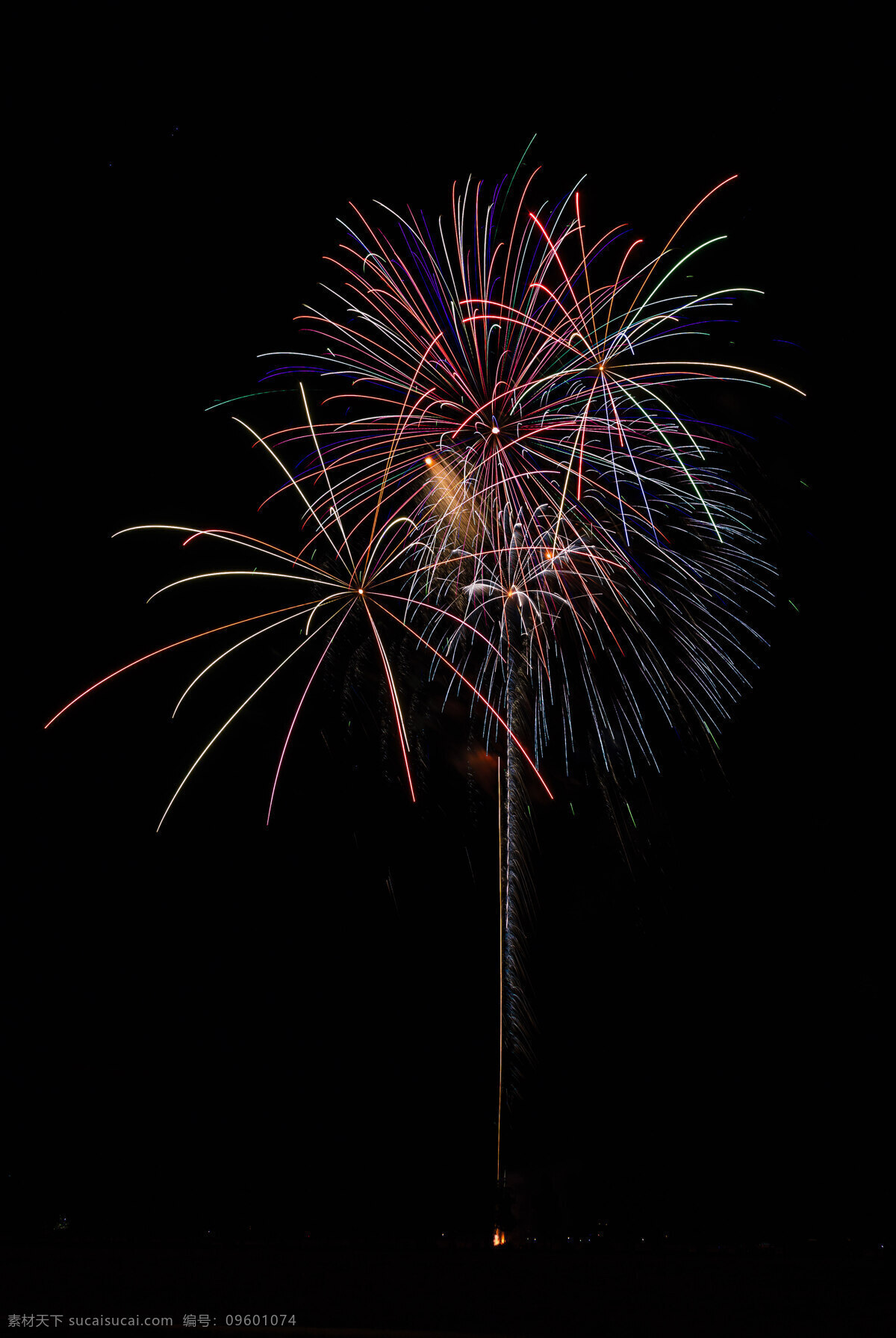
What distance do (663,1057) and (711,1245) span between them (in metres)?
10.3

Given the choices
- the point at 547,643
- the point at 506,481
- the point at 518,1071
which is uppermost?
the point at 506,481

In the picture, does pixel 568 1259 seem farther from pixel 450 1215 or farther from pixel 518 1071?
pixel 450 1215

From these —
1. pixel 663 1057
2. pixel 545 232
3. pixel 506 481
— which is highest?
pixel 545 232

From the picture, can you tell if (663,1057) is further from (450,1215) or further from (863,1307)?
(863,1307)

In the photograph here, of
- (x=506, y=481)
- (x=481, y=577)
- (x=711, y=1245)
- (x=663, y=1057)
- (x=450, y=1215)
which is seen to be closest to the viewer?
(x=711, y=1245)

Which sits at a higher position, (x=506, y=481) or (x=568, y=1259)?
(x=506, y=481)

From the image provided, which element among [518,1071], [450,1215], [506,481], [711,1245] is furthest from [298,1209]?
[506,481]

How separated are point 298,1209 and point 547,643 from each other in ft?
37.9

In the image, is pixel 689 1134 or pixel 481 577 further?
pixel 689 1134

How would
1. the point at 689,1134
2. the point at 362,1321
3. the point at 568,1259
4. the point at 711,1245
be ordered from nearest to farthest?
the point at 362,1321
the point at 568,1259
the point at 711,1245
the point at 689,1134

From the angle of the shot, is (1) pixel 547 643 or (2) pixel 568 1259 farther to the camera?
(1) pixel 547 643

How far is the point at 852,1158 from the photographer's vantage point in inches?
653

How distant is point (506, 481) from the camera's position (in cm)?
1062

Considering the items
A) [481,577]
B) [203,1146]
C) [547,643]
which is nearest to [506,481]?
[481,577]
